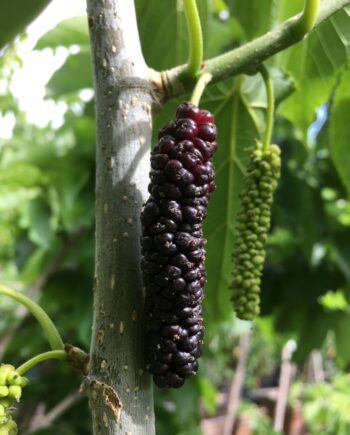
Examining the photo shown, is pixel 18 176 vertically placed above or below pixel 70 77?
below

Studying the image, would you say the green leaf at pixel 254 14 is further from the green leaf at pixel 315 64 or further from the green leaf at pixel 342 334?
the green leaf at pixel 342 334

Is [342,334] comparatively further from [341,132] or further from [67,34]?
→ [67,34]

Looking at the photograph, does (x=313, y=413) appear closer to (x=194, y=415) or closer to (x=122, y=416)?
(x=194, y=415)

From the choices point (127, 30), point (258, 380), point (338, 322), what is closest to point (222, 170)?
point (127, 30)

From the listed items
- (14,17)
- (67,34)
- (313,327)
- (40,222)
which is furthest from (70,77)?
(14,17)

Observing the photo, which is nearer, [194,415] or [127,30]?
[127,30]

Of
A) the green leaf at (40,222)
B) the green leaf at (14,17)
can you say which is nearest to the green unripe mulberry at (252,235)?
the green leaf at (14,17)
